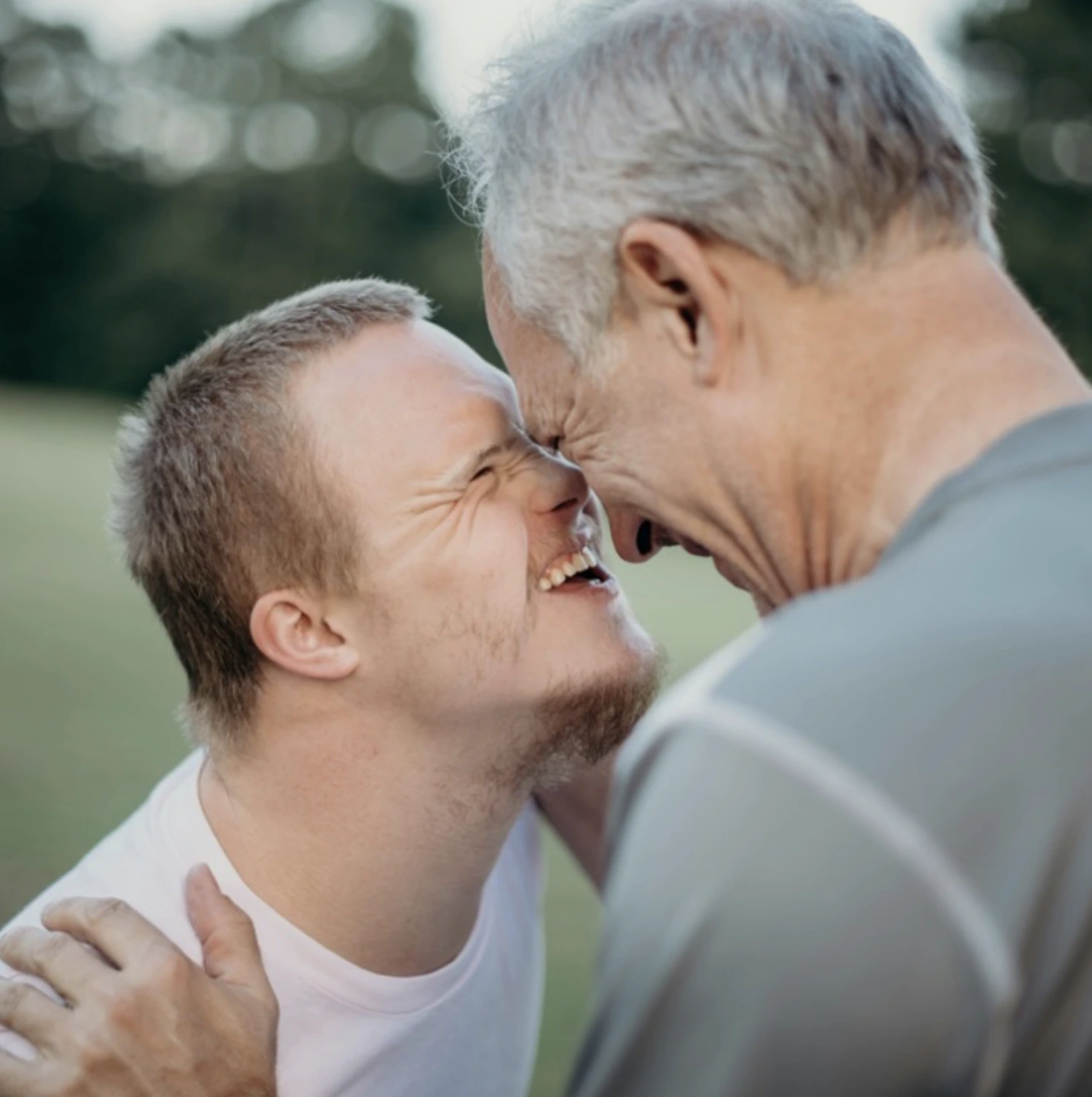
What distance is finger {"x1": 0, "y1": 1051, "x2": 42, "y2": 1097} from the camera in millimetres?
2539

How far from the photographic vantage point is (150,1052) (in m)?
2.55

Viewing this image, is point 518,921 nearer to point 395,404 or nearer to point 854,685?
point 395,404

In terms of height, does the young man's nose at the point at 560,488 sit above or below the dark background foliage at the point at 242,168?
above

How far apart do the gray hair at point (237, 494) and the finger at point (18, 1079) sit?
2.60 ft

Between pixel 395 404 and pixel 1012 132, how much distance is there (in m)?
37.5

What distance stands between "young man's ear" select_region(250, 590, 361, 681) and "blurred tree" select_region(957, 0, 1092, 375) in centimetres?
3308

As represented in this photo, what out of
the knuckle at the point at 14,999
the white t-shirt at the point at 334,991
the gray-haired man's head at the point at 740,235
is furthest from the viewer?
the white t-shirt at the point at 334,991

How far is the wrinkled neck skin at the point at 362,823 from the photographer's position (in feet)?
9.96

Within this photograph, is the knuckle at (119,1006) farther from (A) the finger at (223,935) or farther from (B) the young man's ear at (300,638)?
(B) the young man's ear at (300,638)

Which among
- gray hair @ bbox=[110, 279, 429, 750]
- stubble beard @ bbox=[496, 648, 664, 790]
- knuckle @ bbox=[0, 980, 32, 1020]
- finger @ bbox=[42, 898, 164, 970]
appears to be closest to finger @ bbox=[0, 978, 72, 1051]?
Result: knuckle @ bbox=[0, 980, 32, 1020]

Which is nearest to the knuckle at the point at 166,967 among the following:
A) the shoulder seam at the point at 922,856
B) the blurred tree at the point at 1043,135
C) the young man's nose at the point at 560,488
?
the young man's nose at the point at 560,488

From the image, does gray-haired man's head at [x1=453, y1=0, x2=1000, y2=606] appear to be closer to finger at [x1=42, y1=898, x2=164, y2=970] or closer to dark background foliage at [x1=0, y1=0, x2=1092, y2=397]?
finger at [x1=42, y1=898, x2=164, y2=970]

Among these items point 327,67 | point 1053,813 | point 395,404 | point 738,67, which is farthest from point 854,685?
point 327,67

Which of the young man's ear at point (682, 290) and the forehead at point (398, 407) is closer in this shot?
the young man's ear at point (682, 290)
